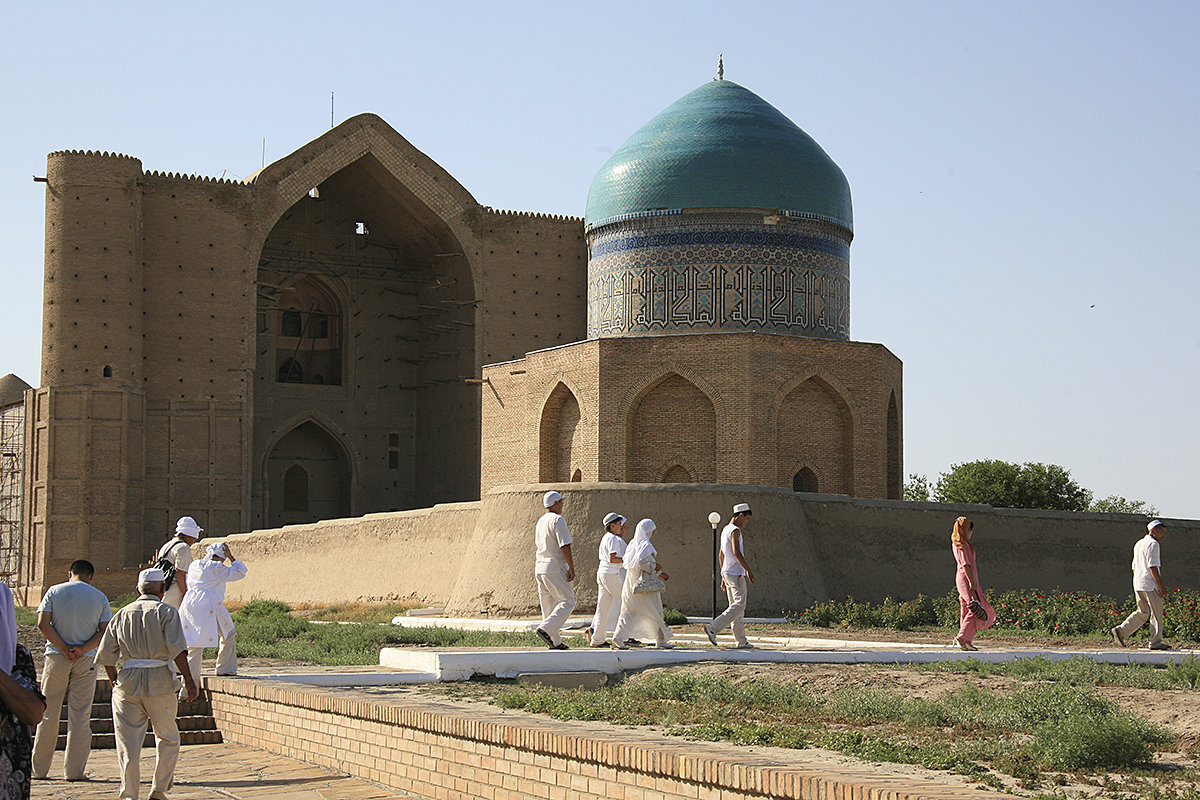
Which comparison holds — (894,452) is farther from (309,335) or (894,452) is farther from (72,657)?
(72,657)

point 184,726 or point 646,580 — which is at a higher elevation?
point 646,580

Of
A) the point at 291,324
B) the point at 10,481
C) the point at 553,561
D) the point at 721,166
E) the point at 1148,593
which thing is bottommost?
the point at 1148,593

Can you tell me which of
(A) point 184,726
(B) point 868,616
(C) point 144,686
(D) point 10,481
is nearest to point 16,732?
(C) point 144,686

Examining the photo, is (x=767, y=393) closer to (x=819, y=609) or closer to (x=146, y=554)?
(x=819, y=609)

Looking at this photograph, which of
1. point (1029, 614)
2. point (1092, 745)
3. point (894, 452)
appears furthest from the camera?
point (894, 452)

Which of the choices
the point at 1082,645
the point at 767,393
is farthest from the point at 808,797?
the point at 767,393

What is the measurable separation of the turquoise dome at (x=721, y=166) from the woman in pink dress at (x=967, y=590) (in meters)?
14.4

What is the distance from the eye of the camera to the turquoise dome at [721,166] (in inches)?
997

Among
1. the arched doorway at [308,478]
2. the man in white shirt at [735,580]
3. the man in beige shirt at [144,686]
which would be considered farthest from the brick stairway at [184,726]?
the arched doorway at [308,478]

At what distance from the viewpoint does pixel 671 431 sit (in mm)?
23750

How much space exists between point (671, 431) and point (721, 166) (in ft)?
15.1

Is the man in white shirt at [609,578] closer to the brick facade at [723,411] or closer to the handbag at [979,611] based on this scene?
the handbag at [979,611]

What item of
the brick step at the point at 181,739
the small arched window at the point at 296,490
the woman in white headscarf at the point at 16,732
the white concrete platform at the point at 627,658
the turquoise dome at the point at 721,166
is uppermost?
the turquoise dome at the point at 721,166

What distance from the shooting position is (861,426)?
24.2m
